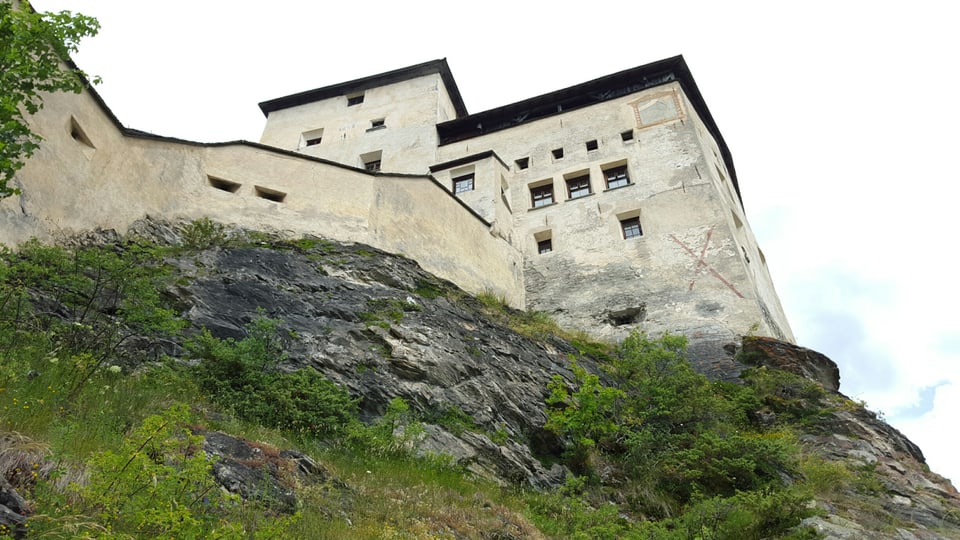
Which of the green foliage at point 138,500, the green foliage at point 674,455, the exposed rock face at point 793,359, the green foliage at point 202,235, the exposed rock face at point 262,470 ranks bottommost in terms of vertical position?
the green foliage at point 138,500

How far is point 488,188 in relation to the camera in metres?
21.7

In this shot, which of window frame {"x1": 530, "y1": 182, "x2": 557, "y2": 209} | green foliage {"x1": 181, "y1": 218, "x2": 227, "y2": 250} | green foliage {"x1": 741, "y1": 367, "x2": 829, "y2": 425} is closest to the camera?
green foliage {"x1": 181, "y1": 218, "x2": 227, "y2": 250}

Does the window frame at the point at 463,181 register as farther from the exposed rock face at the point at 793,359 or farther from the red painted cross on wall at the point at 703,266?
the exposed rock face at the point at 793,359

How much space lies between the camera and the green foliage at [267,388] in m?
8.23

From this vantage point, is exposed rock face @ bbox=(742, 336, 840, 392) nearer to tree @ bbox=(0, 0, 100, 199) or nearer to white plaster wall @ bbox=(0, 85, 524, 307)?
white plaster wall @ bbox=(0, 85, 524, 307)

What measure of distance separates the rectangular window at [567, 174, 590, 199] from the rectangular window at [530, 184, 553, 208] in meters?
0.63

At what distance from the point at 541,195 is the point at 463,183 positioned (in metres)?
2.72

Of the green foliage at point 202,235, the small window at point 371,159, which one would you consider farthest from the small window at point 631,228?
the green foliage at point 202,235

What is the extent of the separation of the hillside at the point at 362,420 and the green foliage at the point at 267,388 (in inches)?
1.3

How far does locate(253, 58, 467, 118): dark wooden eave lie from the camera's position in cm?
3019

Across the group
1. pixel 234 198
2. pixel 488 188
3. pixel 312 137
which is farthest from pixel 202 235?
pixel 312 137

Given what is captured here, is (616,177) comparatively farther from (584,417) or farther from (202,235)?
(202,235)

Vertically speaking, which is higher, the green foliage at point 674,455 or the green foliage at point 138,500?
the green foliage at point 674,455

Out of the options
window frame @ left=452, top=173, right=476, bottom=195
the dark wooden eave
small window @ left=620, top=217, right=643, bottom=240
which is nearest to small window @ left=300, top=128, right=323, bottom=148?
the dark wooden eave
